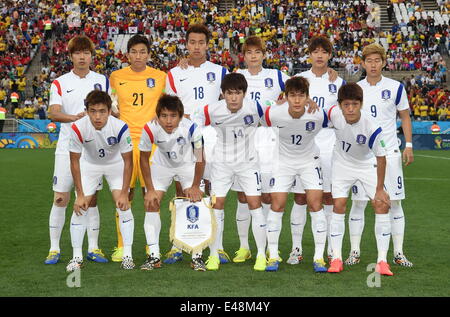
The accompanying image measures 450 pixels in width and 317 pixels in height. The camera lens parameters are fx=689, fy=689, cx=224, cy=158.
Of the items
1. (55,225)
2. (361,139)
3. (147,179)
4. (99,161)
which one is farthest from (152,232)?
(361,139)

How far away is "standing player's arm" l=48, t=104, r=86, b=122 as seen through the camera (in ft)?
23.8

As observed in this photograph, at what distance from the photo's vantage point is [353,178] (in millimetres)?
7148

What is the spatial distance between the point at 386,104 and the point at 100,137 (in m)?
3.08

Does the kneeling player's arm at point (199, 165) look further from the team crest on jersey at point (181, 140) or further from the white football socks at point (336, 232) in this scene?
the white football socks at point (336, 232)

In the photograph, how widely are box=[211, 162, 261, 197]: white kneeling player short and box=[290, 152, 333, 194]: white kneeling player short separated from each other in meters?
0.47

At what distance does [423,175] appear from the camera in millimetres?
18062

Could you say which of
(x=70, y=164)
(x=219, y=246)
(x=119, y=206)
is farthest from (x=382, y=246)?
(x=70, y=164)

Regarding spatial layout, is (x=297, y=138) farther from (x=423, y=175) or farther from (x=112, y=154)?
(x=423, y=175)

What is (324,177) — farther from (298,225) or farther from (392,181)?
(392,181)

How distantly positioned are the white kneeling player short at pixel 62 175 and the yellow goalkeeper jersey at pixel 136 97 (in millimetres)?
813

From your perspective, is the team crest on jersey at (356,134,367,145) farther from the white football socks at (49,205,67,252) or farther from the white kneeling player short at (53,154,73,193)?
the white football socks at (49,205,67,252)

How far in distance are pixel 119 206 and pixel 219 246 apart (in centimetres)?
124

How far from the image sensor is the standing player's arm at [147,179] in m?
7.14

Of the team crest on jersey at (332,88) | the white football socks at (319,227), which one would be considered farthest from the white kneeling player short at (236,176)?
the team crest on jersey at (332,88)
